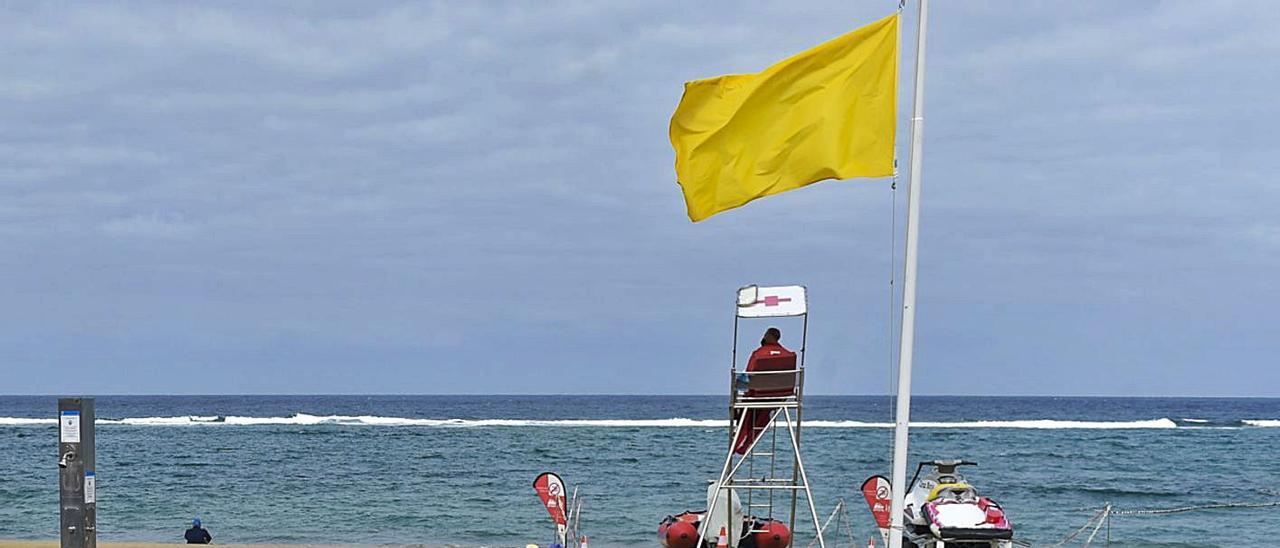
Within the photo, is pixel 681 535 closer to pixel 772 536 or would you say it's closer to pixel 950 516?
pixel 772 536

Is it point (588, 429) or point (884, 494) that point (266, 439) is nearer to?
point (588, 429)

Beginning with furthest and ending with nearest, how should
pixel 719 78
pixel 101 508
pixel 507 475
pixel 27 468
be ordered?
1. pixel 27 468
2. pixel 507 475
3. pixel 101 508
4. pixel 719 78

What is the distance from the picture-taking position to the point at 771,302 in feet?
38.5

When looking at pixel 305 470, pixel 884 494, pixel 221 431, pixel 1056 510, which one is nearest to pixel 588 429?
pixel 221 431

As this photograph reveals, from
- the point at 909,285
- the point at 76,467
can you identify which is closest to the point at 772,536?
the point at 909,285

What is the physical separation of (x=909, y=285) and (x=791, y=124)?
139cm

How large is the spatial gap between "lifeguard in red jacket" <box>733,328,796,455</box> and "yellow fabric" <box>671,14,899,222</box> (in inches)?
96.3

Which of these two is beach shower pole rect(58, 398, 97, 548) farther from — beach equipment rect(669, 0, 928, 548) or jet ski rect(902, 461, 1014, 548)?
jet ski rect(902, 461, 1014, 548)

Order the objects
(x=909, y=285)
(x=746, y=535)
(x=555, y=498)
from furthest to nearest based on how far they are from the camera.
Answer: (x=555, y=498) < (x=746, y=535) < (x=909, y=285)

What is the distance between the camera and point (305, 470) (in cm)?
4509

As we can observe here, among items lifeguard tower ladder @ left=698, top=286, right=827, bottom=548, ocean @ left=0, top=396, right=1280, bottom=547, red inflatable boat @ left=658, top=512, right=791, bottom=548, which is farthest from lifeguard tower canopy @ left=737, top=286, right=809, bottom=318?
ocean @ left=0, top=396, right=1280, bottom=547

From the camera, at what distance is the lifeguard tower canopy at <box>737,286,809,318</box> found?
38.4 feet

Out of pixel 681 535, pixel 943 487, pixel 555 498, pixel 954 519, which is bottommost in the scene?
pixel 681 535

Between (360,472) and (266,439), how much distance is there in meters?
23.3
